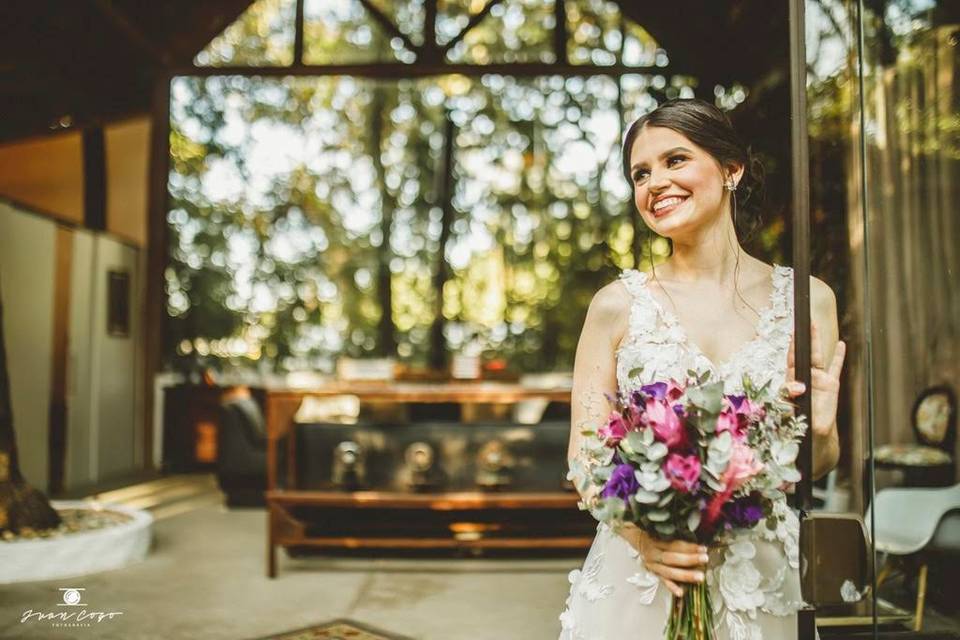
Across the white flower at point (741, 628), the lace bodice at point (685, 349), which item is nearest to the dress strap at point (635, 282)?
the lace bodice at point (685, 349)

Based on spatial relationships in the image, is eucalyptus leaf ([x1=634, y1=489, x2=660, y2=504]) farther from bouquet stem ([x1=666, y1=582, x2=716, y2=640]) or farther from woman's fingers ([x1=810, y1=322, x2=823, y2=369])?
woman's fingers ([x1=810, y1=322, x2=823, y2=369])

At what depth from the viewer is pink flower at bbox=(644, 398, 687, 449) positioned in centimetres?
122

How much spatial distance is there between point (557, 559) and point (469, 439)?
886 millimetres

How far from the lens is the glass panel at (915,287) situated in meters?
3.15

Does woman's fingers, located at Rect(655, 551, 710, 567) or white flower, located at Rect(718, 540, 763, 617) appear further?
white flower, located at Rect(718, 540, 763, 617)

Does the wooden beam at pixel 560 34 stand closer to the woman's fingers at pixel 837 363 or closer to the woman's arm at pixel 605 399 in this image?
the woman's arm at pixel 605 399

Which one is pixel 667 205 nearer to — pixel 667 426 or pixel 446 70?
pixel 667 426

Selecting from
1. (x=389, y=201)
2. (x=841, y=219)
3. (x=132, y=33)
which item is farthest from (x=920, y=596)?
(x=389, y=201)

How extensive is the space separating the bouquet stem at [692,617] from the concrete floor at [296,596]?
6.86 feet

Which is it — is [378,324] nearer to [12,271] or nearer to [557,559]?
[12,271]

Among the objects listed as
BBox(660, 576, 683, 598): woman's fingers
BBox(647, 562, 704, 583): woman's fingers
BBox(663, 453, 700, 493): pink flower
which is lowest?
BBox(660, 576, 683, 598): woman's fingers

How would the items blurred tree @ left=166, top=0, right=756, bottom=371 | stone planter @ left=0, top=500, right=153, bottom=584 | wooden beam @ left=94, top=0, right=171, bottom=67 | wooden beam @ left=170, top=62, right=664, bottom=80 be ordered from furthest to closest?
blurred tree @ left=166, top=0, right=756, bottom=371
wooden beam @ left=170, top=62, right=664, bottom=80
wooden beam @ left=94, top=0, right=171, bottom=67
stone planter @ left=0, top=500, right=153, bottom=584

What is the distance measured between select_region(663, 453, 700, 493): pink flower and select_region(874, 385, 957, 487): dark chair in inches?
103

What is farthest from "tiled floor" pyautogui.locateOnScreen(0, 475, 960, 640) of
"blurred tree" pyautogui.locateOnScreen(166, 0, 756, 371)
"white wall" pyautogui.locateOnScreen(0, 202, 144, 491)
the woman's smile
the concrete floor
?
"blurred tree" pyautogui.locateOnScreen(166, 0, 756, 371)
